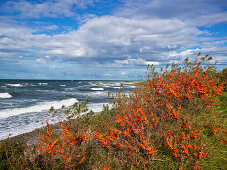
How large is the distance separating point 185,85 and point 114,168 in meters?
3.84

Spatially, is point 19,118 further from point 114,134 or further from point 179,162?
point 179,162

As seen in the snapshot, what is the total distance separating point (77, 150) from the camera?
381 cm

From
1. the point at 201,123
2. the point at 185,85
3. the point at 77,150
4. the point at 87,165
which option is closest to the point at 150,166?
the point at 87,165

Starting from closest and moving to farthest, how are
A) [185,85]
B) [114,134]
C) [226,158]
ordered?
1. [226,158]
2. [114,134]
3. [185,85]

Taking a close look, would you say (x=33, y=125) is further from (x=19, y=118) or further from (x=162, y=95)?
(x=162, y=95)

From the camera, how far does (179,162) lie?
3.36m

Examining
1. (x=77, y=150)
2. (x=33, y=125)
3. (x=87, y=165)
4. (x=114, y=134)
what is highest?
(x=114, y=134)

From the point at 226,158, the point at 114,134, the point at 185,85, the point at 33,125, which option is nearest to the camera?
the point at 226,158

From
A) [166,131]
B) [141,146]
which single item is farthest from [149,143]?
[166,131]

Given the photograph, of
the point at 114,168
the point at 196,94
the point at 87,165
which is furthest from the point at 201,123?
the point at 87,165

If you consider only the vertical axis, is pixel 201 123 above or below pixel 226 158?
Answer: above

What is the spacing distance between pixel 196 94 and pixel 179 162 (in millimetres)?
3144

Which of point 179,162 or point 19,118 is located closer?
point 179,162

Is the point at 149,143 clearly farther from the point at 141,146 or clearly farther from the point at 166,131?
the point at 166,131
